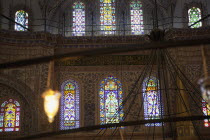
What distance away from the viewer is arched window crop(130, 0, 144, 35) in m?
13.9

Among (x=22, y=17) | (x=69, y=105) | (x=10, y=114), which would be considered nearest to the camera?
(x=10, y=114)

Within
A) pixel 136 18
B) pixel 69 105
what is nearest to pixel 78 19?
pixel 136 18

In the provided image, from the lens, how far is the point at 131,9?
14.2 m

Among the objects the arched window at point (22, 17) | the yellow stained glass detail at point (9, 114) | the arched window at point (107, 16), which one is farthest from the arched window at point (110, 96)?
the arched window at point (22, 17)

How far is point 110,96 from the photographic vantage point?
13141 millimetres

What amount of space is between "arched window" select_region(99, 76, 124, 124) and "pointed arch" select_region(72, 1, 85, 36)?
197 centimetres

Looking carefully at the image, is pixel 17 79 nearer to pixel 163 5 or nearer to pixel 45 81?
pixel 45 81

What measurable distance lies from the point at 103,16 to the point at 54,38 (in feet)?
6.58

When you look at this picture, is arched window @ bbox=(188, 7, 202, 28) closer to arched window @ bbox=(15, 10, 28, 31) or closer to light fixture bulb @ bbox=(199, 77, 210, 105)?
arched window @ bbox=(15, 10, 28, 31)

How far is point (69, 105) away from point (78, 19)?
3091 millimetres

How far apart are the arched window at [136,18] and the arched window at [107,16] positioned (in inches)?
26.4

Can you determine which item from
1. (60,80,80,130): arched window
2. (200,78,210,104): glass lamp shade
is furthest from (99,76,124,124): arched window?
(200,78,210,104): glass lamp shade

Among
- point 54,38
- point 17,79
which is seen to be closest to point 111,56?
point 54,38

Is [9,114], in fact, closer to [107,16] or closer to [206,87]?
[107,16]
